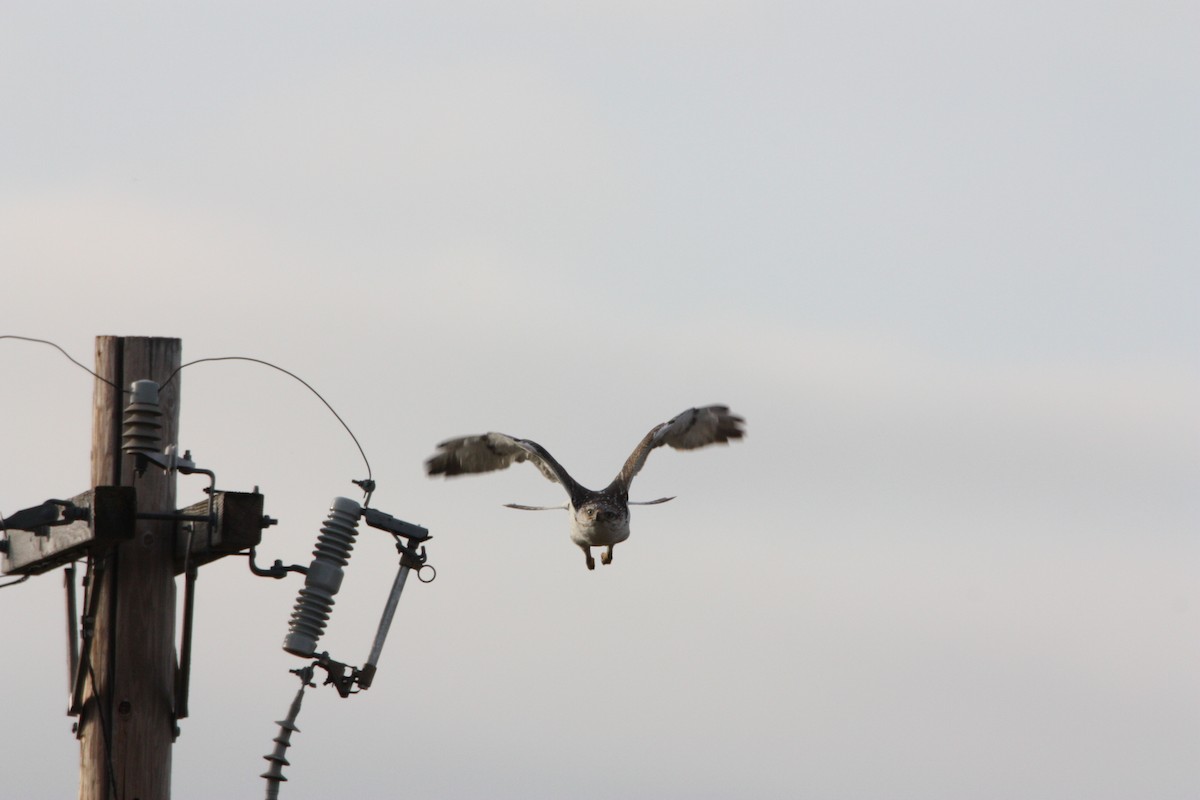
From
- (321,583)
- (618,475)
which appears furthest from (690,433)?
(321,583)

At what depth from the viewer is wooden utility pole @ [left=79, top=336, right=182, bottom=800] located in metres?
7.21

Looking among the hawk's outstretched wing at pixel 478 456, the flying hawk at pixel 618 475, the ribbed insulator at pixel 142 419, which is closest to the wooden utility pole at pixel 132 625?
the ribbed insulator at pixel 142 419

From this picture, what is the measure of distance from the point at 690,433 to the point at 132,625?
7455mm

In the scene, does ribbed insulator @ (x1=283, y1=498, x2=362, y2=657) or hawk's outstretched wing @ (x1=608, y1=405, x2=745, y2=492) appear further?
hawk's outstretched wing @ (x1=608, y1=405, x2=745, y2=492)

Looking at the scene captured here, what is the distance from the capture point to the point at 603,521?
12641 millimetres

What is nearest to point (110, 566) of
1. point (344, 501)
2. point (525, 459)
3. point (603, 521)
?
point (344, 501)

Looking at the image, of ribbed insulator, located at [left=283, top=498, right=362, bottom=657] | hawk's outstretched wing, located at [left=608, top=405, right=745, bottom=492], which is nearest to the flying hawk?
hawk's outstretched wing, located at [left=608, top=405, right=745, bottom=492]

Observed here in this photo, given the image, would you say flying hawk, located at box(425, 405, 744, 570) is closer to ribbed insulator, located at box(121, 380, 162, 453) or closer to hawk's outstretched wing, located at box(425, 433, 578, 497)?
hawk's outstretched wing, located at box(425, 433, 578, 497)

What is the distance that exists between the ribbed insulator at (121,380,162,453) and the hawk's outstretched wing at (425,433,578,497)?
6.28 m

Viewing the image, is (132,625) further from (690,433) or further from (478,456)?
(690,433)

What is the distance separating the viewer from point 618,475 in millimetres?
13586

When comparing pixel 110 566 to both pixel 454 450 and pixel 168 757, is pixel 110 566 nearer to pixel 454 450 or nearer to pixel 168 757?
pixel 168 757

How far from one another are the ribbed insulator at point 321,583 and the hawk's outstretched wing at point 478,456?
6097mm

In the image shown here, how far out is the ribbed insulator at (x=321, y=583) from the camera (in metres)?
7.31
